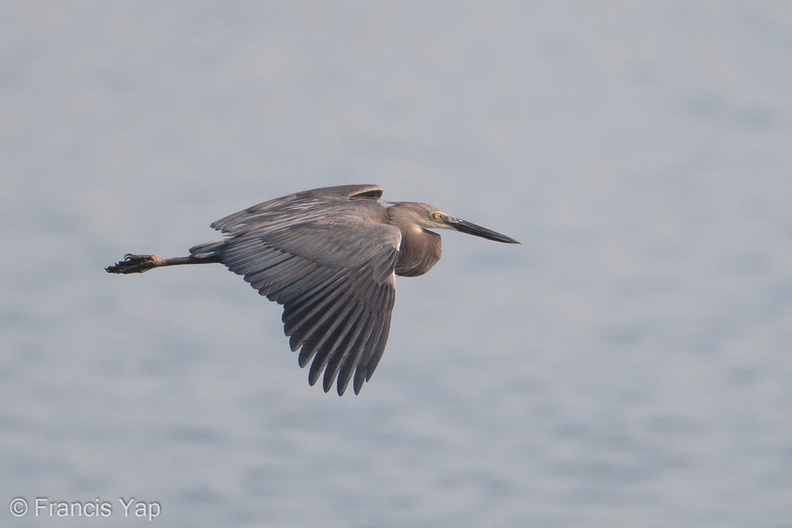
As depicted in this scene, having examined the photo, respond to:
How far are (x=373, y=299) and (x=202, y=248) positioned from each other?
5.27ft

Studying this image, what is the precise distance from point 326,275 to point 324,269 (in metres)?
0.06

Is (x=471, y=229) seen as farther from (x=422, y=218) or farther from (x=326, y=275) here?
(x=326, y=275)

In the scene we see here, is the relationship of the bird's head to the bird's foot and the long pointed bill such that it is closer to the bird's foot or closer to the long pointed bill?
the long pointed bill

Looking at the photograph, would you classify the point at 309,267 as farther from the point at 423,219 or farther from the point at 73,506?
the point at 73,506

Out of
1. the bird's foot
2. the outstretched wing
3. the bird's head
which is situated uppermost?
the bird's head

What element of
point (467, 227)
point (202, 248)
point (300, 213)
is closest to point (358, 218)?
point (300, 213)

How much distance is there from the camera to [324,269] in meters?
9.91

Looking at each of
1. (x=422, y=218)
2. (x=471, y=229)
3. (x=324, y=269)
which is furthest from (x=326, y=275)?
(x=471, y=229)

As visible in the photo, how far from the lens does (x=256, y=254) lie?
33.3 ft

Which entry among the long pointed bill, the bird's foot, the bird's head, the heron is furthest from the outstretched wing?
the long pointed bill

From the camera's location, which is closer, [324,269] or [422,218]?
[324,269]

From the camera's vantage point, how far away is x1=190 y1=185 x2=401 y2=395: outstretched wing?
371 inches

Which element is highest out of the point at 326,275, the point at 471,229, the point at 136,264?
the point at 471,229

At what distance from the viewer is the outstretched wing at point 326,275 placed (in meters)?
9.41
